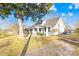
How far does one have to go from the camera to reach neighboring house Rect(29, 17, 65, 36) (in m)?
1.48

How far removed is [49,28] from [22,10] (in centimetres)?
26

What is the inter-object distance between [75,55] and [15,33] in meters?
0.50

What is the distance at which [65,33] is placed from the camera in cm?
148

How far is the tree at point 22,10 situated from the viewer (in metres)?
1.47

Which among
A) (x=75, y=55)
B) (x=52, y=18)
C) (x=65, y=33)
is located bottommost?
(x=75, y=55)

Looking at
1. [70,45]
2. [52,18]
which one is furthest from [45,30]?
[70,45]

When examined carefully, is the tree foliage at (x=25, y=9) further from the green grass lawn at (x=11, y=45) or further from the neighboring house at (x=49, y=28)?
the green grass lawn at (x=11, y=45)

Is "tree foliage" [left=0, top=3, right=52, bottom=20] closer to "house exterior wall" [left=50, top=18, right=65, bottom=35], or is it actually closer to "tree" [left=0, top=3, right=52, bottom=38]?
"tree" [left=0, top=3, right=52, bottom=38]

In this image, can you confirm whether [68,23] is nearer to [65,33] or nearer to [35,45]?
[65,33]

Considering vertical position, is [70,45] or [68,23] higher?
[68,23]

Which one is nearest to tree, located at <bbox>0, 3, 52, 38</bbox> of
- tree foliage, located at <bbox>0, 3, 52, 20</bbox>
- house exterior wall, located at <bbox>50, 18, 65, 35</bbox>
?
tree foliage, located at <bbox>0, 3, 52, 20</bbox>

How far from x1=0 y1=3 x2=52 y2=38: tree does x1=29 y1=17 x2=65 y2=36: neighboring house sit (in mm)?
71

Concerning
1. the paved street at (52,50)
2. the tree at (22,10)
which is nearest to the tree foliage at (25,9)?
the tree at (22,10)

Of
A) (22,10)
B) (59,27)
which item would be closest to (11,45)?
(22,10)
